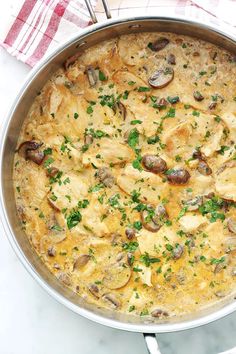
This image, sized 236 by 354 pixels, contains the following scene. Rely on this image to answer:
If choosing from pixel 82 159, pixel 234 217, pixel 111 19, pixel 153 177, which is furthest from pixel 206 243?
pixel 111 19

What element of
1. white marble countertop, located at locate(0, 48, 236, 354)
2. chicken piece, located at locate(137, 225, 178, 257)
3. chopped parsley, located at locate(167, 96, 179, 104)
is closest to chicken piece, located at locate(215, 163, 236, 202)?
chicken piece, located at locate(137, 225, 178, 257)

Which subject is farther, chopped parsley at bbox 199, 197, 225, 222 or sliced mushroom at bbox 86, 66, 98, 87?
sliced mushroom at bbox 86, 66, 98, 87

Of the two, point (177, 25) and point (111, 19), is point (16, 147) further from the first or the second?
point (177, 25)

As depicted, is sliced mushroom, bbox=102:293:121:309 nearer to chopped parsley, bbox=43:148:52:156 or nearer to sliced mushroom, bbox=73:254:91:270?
sliced mushroom, bbox=73:254:91:270

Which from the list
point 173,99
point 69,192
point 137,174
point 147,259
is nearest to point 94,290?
point 147,259

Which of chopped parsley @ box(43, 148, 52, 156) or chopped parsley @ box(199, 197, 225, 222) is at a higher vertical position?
chopped parsley @ box(199, 197, 225, 222)

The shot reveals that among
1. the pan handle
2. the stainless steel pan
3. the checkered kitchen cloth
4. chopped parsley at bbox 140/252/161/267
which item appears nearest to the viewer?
the pan handle
